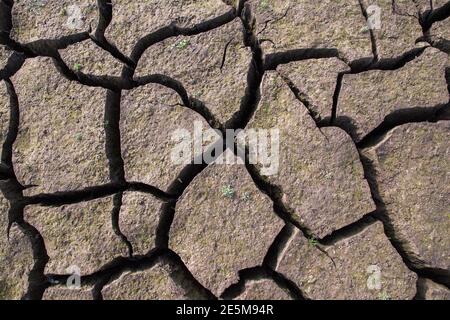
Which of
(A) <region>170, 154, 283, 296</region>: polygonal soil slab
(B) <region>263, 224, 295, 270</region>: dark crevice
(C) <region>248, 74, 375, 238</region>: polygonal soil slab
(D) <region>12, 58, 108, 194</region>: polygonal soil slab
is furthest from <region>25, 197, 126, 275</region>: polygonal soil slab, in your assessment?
(C) <region>248, 74, 375, 238</region>: polygonal soil slab

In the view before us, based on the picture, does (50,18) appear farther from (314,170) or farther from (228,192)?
(314,170)

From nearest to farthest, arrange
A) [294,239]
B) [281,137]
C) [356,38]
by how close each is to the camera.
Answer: [294,239]
[281,137]
[356,38]

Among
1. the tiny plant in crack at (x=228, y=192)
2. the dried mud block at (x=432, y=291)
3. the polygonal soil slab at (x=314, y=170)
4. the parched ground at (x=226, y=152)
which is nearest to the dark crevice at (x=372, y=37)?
the parched ground at (x=226, y=152)

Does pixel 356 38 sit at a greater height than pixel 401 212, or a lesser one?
greater

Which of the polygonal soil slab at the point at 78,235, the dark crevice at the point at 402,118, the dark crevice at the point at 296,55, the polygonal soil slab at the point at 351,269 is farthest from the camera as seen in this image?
the dark crevice at the point at 296,55

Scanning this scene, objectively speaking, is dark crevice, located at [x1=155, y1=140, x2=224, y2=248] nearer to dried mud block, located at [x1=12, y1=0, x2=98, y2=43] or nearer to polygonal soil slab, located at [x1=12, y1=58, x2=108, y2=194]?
polygonal soil slab, located at [x1=12, y1=58, x2=108, y2=194]

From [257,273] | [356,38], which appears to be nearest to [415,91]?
[356,38]

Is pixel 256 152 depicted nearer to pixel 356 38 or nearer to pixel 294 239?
pixel 294 239

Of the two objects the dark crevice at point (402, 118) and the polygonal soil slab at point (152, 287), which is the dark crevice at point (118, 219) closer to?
the polygonal soil slab at point (152, 287)
